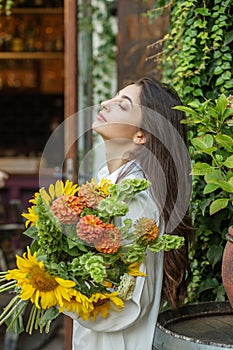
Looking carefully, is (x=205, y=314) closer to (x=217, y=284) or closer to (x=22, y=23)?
(x=217, y=284)

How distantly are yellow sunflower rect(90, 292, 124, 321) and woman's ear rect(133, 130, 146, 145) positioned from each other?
474mm

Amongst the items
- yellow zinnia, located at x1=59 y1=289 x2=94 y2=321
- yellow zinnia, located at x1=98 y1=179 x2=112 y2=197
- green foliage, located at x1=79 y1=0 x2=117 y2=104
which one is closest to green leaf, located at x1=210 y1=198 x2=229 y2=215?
yellow zinnia, located at x1=98 y1=179 x2=112 y2=197

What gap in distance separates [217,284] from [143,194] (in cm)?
77

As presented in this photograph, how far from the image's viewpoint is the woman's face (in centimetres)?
212

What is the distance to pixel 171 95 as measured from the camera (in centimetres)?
220

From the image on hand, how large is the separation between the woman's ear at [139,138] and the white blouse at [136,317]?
0.28 feet

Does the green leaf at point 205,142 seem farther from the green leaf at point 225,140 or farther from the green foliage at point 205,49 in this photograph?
the green foliage at point 205,49

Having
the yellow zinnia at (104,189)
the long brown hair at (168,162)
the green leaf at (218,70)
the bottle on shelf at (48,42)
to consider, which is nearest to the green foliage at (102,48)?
the bottle on shelf at (48,42)

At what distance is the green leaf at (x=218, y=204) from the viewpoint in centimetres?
207

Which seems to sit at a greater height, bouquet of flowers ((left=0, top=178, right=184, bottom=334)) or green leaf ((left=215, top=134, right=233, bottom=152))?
green leaf ((left=215, top=134, right=233, bottom=152))

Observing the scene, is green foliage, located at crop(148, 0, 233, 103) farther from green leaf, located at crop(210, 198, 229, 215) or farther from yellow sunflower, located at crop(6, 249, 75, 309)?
yellow sunflower, located at crop(6, 249, 75, 309)

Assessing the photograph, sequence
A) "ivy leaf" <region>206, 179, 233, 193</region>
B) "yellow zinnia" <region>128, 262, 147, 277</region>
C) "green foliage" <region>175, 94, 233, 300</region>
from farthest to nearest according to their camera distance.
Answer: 1. "green foliage" <region>175, 94, 233, 300</region>
2. "ivy leaf" <region>206, 179, 233, 193</region>
3. "yellow zinnia" <region>128, 262, 147, 277</region>

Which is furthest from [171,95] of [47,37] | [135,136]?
[47,37]

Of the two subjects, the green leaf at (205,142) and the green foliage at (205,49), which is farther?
the green foliage at (205,49)
